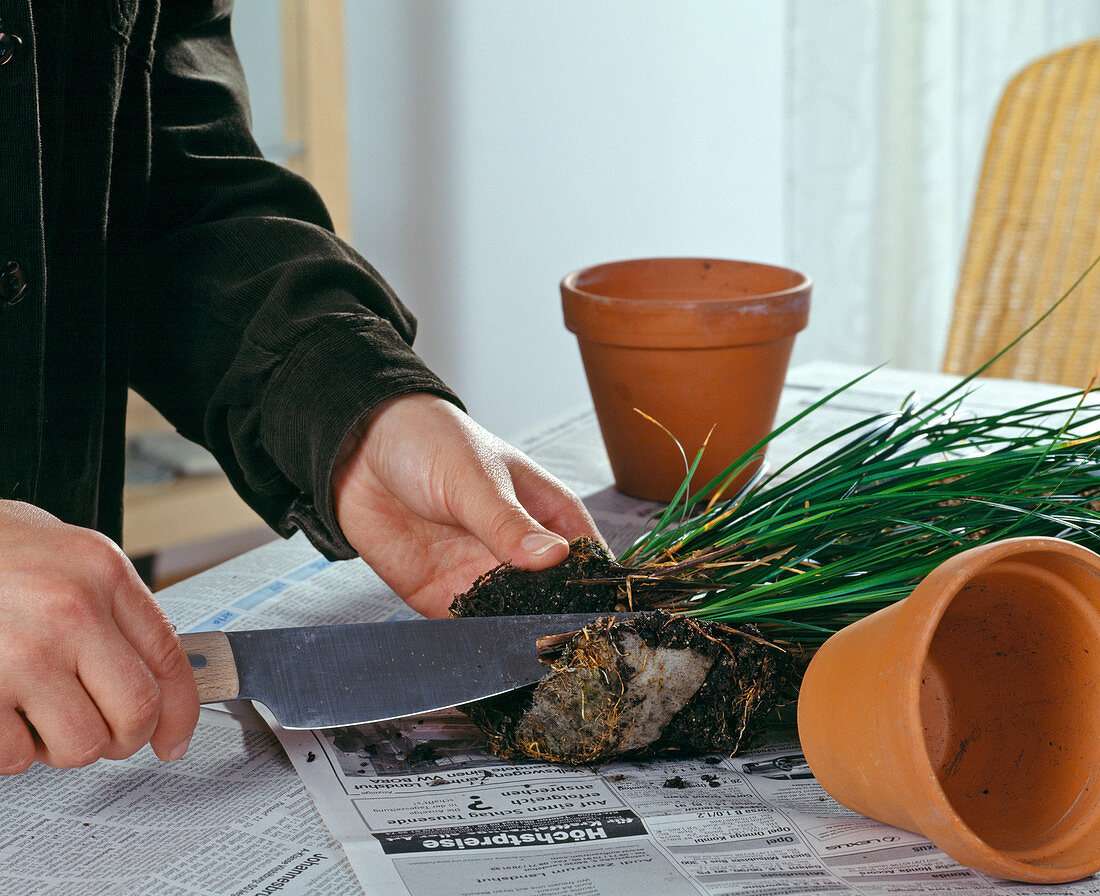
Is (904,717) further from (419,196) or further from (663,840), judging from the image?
(419,196)

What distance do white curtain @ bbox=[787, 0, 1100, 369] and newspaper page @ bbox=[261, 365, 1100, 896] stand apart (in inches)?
80.4

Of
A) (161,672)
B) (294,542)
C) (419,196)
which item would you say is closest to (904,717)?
(161,672)

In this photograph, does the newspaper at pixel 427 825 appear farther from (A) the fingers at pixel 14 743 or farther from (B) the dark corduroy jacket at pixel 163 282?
(B) the dark corduroy jacket at pixel 163 282

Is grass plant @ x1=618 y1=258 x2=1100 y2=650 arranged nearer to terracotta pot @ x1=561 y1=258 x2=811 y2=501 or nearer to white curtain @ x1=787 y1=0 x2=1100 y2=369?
terracotta pot @ x1=561 y1=258 x2=811 y2=501

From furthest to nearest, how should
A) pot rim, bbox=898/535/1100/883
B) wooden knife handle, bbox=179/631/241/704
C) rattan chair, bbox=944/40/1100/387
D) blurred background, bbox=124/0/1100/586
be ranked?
blurred background, bbox=124/0/1100/586 < rattan chair, bbox=944/40/1100/387 < wooden knife handle, bbox=179/631/241/704 < pot rim, bbox=898/535/1100/883

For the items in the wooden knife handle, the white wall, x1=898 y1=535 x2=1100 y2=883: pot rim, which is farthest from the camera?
the white wall

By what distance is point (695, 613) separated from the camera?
64 cm

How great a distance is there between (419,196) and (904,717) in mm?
2193

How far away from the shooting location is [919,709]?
0.48 metres

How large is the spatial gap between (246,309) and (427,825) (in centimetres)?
45

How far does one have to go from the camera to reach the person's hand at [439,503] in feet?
2.26

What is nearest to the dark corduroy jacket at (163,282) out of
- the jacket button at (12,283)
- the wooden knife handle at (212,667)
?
the jacket button at (12,283)

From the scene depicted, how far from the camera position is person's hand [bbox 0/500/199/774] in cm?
50

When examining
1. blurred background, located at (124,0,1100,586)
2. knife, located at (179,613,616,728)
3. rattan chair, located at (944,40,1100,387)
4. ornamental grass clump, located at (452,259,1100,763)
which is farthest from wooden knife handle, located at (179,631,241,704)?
blurred background, located at (124,0,1100,586)
